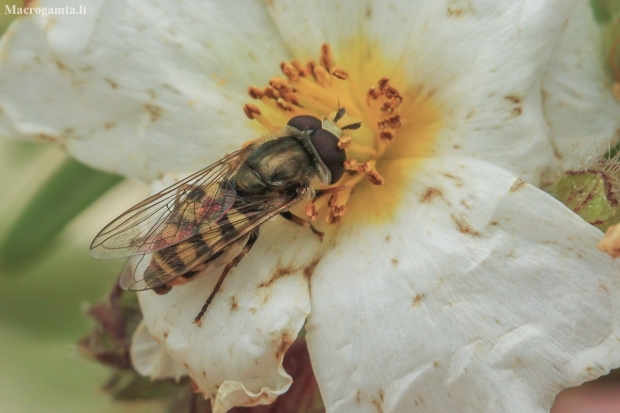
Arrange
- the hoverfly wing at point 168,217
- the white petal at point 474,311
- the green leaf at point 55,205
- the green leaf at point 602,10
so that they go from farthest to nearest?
the green leaf at point 55,205 < the green leaf at point 602,10 < the hoverfly wing at point 168,217 < the white petal at point 474,311

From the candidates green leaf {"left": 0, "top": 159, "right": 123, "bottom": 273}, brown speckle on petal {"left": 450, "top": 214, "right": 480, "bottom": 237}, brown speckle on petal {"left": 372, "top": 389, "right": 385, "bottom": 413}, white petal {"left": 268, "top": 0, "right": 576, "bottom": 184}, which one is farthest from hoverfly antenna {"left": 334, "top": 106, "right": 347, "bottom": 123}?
green leaf {"left": 0, "top": 159, "right": 123, "bottom": 273}

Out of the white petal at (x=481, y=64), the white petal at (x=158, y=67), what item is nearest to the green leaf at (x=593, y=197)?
the white petal at (x=481, y=64)

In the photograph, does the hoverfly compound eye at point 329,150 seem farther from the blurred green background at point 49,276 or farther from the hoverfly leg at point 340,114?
the blurred green background at point 49,276

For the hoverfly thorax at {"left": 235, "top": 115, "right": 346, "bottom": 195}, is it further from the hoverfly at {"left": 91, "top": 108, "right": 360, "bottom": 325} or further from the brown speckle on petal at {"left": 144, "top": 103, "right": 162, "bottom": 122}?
the brown speckle on petal at {"left": 144, "top": 103, "right": 162, "bottom": 122}

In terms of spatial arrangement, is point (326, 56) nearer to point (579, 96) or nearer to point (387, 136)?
point (387, 136)

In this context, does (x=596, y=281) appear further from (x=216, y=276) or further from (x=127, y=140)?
(x=127, y=140)
